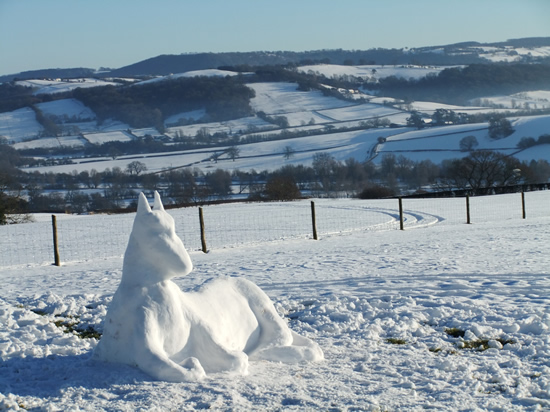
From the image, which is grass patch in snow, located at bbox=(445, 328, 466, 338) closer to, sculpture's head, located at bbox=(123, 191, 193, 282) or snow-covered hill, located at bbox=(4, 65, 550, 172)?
sculpture's head, located at bbox=(123, 191, 193, 282)

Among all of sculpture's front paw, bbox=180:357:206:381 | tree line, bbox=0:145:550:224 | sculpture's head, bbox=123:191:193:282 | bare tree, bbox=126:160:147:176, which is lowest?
tree line, bbox=0:145:550:224

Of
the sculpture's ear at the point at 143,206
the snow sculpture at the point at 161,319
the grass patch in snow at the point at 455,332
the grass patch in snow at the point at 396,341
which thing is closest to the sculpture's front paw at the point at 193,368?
the snow sculpture at the point at 161,319

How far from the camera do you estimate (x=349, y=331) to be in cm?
869

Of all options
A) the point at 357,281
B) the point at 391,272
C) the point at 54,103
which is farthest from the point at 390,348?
the point at 54,103

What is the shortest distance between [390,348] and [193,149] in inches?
5184

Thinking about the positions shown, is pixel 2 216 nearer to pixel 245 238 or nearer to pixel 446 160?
pixel 245 238

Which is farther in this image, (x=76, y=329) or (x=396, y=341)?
(x=76, y=329)

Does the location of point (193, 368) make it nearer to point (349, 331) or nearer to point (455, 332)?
point (349, 331)

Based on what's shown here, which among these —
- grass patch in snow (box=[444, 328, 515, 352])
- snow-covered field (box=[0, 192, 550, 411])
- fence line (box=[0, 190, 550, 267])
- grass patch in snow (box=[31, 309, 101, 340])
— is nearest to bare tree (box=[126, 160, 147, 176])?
fence line (box=[0, 190, 550, 267])

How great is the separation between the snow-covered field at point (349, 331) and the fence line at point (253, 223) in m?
4.22

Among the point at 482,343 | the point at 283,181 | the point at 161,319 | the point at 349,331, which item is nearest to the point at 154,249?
the point at 161,319

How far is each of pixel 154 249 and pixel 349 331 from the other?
10.9 ft

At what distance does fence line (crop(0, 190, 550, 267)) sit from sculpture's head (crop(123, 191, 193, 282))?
1221cm

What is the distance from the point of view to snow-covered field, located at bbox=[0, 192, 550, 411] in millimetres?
6090
